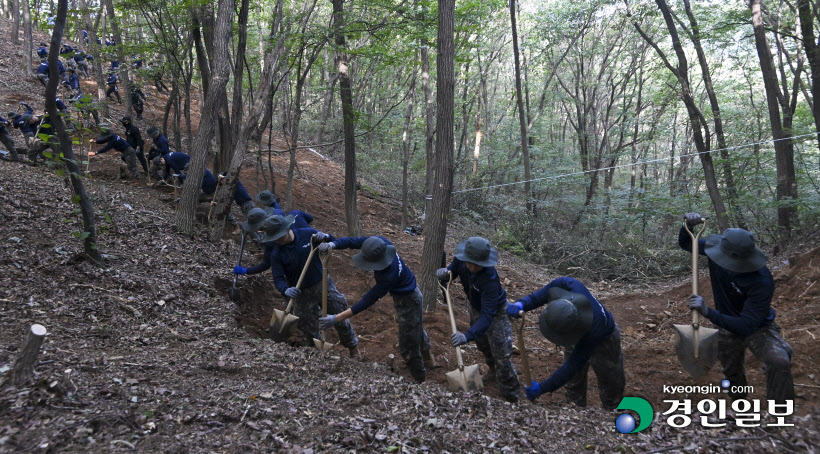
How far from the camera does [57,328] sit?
4480mm

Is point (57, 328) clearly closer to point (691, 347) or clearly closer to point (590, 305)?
point (590, 305)

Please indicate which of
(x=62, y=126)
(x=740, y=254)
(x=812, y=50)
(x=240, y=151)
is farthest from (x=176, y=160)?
(x=812, y=50)

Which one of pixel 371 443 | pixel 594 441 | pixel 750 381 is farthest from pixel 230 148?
pixel 750 381

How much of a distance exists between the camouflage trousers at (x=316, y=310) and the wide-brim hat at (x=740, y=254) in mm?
3770

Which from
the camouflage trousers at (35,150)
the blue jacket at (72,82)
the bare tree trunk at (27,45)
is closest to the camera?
the camouflage trousers at (35,150)

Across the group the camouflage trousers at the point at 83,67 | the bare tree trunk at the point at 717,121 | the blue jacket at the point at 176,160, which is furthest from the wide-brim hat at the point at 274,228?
the camouflage trousers at the point at 83,67

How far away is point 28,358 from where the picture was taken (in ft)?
10.1

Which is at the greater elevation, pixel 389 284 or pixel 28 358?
pixel 389 284

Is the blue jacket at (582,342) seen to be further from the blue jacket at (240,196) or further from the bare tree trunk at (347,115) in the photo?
the blue jacket at (240,196)

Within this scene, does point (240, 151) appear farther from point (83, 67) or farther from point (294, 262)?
point (83, 67)

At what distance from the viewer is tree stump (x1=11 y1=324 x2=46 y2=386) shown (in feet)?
10.0

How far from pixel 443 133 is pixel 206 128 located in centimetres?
436

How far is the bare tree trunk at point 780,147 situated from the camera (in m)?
9.83

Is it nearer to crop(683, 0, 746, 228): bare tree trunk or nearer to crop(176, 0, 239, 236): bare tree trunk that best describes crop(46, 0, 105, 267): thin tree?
crop(176, 0, 239, 236): bare tree trunk
